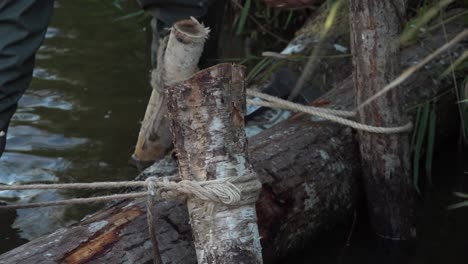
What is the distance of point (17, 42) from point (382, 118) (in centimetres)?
126

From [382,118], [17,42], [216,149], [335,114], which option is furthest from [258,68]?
[216,149]

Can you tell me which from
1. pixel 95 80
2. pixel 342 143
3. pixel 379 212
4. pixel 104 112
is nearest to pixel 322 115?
pixel 342 143

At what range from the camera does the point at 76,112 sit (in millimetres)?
4582

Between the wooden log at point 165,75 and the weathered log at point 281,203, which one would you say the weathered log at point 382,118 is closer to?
the weathered log at point 281,203

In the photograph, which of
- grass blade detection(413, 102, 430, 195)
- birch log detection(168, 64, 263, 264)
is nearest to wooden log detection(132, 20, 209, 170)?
grass blade detection(413, 102, 430, 195)

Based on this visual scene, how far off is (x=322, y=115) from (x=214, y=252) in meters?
1.00

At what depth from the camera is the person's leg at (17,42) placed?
2.94 meters

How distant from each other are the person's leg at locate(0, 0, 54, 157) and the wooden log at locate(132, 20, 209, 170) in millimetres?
616

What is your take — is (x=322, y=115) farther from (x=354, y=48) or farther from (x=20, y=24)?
(x=20, y=24)

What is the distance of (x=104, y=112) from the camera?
4621mm

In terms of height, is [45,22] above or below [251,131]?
above

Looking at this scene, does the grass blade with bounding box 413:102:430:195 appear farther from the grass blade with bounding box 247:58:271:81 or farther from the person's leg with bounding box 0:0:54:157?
the person's leg with bounding box 0:0:54:157

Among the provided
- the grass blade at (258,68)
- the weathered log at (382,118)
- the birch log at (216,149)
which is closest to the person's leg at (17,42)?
the birch log at (216,149)

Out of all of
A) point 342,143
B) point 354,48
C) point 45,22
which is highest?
point 45,22
